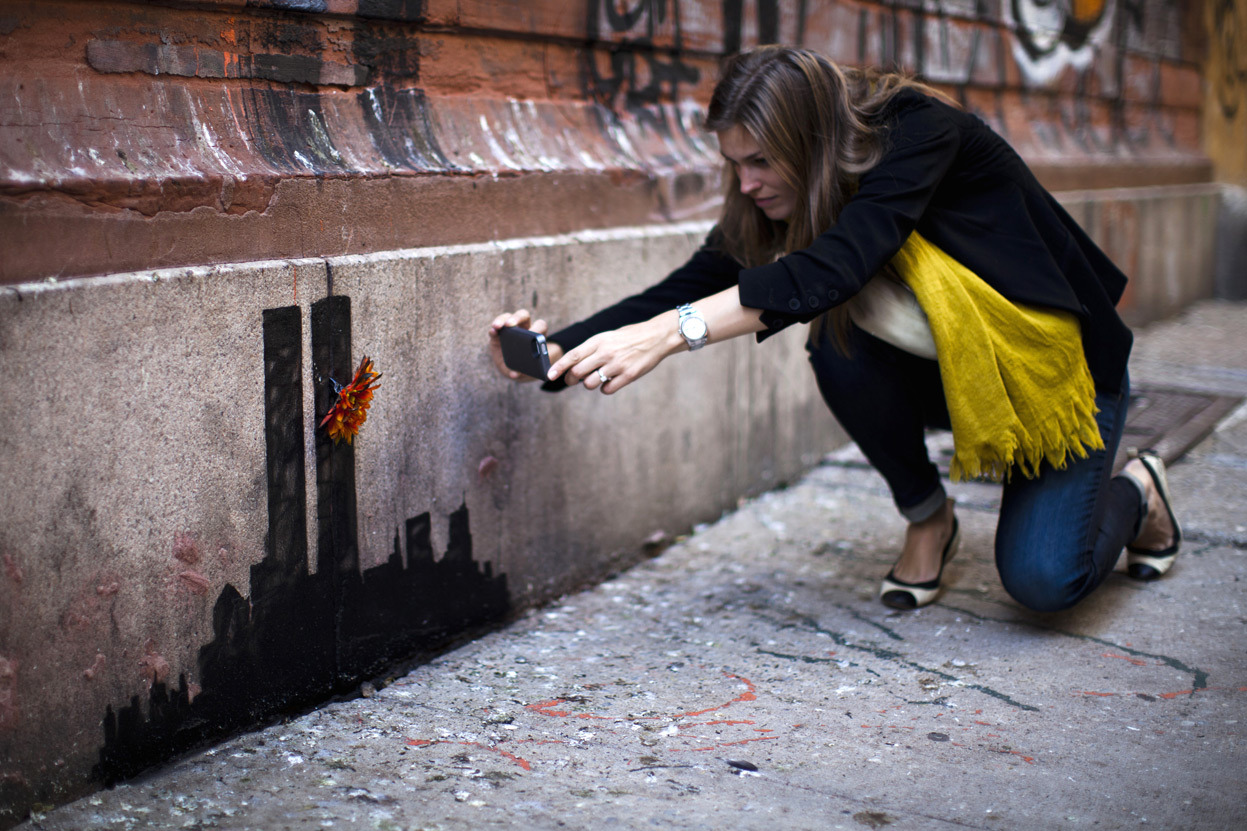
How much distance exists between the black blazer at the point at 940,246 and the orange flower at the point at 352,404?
1.28 ft

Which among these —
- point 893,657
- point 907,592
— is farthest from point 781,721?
point 907,592

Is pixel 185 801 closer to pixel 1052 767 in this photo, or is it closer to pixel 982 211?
pixel 1052 767

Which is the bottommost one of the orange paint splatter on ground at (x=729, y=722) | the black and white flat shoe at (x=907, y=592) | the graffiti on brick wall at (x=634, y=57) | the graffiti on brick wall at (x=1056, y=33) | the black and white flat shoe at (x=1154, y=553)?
the orange paint splatter on ground at (x=729, y=722)

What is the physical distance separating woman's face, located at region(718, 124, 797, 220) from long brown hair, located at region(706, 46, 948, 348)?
0.06 ft

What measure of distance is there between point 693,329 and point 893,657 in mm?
895

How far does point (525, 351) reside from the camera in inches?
80.7

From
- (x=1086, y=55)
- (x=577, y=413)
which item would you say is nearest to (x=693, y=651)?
(x=577, y=413)

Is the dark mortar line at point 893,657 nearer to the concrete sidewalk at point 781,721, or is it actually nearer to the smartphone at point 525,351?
the concrete sidewalk at point 781,721

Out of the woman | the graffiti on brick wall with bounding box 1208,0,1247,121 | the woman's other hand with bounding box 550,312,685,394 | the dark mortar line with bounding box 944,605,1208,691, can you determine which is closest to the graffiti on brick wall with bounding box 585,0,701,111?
the woman

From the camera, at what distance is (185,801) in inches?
67.7

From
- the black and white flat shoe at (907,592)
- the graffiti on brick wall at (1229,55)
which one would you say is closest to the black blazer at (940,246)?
the black and white flat shoe at (907,592)

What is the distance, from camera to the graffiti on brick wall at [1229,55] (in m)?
7.07

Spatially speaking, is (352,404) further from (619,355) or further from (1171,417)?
(1171,417)

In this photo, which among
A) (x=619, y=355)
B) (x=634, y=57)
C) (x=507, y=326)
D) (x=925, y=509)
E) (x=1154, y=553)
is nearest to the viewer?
(x=619, y=355)
